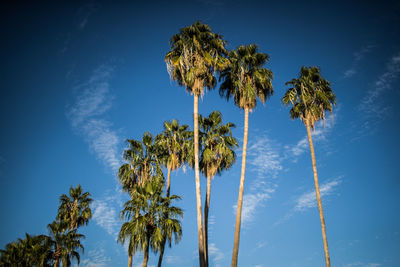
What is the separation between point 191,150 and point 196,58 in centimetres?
879

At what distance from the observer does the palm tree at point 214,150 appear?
24917 millimetres

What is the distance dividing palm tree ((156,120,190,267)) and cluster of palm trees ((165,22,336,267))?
100 inches

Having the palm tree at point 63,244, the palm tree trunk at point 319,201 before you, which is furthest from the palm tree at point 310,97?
the palm tree at point 63,244

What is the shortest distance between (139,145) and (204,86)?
10.4 metres

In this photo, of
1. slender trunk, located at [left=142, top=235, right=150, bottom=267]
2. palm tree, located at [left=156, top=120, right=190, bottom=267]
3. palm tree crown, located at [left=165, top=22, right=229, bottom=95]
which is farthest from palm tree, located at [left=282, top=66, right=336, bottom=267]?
slender trunk, located at [left=142, top=235, right=150, bottom=267]

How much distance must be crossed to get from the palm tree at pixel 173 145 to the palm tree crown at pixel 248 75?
771cm

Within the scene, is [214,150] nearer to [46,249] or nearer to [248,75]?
[248,75]

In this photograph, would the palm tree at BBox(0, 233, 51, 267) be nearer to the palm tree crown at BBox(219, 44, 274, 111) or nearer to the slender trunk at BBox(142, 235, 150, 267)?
the slender trunk at BBox(142, 235, 150, 267)

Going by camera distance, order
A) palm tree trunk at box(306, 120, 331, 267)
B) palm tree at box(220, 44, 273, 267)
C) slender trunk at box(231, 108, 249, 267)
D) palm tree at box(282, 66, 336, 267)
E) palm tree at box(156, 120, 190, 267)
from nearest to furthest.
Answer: slender trunk at box(231, 108, 249, 267) → palm tree trunk at box(306, 120, 331, 267) → palm tree at box(220, 44, 273, 267) → palm tree at box(282, 66, 336, 267) → palm tree at box(156, 120, 190, 267)

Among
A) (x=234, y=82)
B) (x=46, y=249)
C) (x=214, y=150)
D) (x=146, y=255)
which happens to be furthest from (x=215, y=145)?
(x=46, y=249)

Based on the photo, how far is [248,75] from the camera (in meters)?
23.5

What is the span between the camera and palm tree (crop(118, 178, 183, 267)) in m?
19.1

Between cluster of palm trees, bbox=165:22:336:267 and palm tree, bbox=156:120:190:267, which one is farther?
palm tree, bbox=156:120:190:267

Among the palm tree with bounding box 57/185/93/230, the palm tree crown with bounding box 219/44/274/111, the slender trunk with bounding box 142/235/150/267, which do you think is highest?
the palm tree crown with bounding box 219/44/274/111
